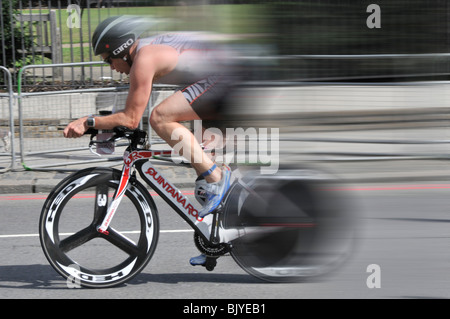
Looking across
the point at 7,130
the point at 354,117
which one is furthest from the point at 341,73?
the point at 7,130

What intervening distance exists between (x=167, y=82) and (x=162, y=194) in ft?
2.12

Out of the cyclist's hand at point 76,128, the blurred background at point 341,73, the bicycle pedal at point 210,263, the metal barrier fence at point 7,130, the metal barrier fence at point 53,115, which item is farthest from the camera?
the metal barrier fence at point 53,115

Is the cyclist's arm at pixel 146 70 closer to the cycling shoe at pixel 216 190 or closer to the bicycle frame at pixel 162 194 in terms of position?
the bicycle frame at pixel 162 194

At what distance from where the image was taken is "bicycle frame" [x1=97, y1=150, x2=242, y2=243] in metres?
3.49

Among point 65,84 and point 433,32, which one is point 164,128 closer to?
point 433,32

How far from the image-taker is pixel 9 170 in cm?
762

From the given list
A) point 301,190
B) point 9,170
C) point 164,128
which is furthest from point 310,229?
point 9,170

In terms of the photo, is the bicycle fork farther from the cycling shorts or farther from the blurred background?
the blurred background

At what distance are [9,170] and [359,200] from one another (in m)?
6.77

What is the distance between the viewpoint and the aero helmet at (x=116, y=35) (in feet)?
10.0

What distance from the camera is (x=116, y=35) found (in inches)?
122

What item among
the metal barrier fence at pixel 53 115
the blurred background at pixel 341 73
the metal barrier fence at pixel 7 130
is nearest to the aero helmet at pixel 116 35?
the blurred background at pixel 341 73

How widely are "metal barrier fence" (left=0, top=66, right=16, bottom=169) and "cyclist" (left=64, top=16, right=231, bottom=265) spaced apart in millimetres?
4667

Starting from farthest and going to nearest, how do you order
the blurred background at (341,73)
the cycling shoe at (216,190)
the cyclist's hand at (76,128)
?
the cycling shoe at (216,190), the cyclist's hand at (76,128), the blurred background at (341,73)
